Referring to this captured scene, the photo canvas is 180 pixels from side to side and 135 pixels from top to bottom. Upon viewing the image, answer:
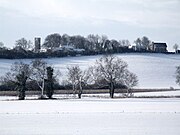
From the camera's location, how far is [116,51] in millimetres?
138375

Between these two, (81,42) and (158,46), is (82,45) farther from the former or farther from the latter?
(158,46)

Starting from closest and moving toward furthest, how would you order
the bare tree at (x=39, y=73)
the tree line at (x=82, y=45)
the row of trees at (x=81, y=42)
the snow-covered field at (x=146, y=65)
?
1. the bare tree at (x=39, y=73)
2. the snow-covered field at (x=146, y=65)
3. the tree line at (x=82, y=45)
4. the row of trees at (x=81, y=42)

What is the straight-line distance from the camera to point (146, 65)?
123 metres

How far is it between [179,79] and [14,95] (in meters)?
40.5

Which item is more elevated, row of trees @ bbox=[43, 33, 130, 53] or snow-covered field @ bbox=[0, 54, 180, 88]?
row of trees @ bbox=[43, 33, 130, 53]

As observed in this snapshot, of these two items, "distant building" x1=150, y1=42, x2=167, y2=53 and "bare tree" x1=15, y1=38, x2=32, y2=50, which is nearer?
"bare tree" x1=15, y1=38, x2=32, y2=50

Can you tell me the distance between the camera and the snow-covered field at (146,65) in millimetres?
102550

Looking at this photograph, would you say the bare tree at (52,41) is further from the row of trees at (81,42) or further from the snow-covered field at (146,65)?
the snow-covered field at (146,65)

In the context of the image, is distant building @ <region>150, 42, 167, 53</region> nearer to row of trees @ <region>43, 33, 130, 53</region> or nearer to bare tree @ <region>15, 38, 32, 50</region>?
row of trees @ <region>43, 33, 130, 53</region>

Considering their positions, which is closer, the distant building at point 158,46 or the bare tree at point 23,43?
the bare tree at point 23,43

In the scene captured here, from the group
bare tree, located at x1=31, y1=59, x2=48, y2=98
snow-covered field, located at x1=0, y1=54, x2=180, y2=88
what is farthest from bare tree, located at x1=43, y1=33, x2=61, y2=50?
bare tree, located at x1=31, y1=59, x2=48, y2=98

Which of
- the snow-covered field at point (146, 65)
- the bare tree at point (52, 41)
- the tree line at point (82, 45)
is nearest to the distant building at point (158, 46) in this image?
the tree line at point (82, 45)

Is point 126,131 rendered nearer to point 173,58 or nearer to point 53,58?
point 53,58

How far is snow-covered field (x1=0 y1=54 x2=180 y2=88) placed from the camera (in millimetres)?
102550
